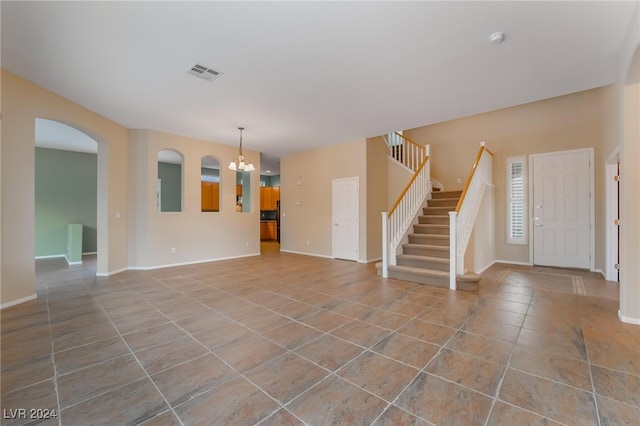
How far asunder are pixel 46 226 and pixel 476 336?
10043mm

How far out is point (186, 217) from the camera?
6355 millimetres

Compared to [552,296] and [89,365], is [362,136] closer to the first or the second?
[552,296]

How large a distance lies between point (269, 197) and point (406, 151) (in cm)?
654

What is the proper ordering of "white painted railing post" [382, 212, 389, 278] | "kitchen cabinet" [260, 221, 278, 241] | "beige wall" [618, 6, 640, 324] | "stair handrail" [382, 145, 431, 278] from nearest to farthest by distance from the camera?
"beige wall" [618, 6, 640, 324], "white painted railing post" [382, 212, 389, 278], "stair handrail" [382, 145, 431, 278], "kitchen cabinet" [260, 221, 278, 241]

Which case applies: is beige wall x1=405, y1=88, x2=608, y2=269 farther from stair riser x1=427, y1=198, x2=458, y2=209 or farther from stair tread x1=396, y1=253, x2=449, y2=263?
stair tread x1=396, y1=253, x2=449, y2=263

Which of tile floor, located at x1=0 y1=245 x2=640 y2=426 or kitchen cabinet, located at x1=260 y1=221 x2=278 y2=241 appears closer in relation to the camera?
tile floor, located at x1=0 y1=245 x2=640 y2=426

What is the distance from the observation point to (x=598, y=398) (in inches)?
67.6

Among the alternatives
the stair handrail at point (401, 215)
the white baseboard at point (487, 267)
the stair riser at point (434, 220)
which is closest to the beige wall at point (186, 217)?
the stair handrail at point (401, 215)

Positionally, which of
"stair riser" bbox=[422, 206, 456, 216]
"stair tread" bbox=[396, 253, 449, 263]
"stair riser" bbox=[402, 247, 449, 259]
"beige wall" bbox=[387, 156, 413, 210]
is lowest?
"stair tread" bbox=[396, 253, 449, 263]

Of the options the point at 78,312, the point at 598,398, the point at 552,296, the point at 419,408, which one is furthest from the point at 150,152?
the point at 552,296

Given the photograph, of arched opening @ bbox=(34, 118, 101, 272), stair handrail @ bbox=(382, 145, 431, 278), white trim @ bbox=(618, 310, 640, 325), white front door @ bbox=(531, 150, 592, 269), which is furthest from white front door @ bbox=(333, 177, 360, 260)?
arched opening @ bbox=(34, 118, 101, 272)

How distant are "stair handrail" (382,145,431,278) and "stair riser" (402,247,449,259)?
0.25 m

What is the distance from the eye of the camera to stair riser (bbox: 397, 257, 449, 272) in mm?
4566

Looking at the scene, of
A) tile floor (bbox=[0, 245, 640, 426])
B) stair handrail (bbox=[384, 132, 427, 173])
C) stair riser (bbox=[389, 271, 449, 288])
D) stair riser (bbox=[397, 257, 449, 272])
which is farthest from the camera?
stair handrail (bbox=[384, 132, 427, 173])
